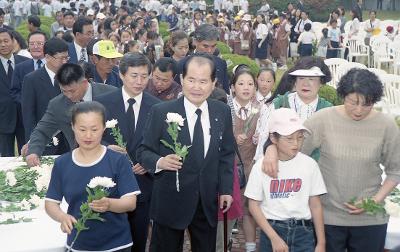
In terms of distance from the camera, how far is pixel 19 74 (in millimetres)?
7469

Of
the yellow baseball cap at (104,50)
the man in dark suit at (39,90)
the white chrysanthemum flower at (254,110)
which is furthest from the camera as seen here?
the yellow baseball cap at (104,50)

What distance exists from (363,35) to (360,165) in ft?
54.5

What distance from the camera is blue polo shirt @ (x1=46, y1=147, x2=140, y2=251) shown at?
3855 mm

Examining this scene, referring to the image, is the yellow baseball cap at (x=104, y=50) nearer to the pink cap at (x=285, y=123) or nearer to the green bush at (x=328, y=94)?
the pink cap at (x=285, y=123)

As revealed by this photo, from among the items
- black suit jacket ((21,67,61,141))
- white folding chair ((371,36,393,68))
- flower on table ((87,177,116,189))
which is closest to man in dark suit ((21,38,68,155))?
black suit jacket ((21,67,61,141))

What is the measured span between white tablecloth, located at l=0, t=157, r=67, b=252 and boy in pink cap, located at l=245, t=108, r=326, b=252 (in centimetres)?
122

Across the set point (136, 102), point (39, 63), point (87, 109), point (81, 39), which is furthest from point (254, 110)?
point (81, 39)

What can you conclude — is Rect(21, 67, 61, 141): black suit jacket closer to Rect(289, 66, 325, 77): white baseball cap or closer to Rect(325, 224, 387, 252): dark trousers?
Rect(289, 66, 325, 77): white baseball cap

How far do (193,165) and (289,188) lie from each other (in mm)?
629

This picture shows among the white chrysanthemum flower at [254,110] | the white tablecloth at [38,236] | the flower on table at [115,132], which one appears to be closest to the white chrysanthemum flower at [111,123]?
the flower on table at [115,132]

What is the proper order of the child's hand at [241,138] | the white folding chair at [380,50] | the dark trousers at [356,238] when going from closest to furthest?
the dark trousers at [356,238] < the child's hand at [241,138] < the white folding chair at [380,50]

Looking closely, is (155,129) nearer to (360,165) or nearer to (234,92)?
(360,165)

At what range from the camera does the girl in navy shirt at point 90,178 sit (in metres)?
3.85

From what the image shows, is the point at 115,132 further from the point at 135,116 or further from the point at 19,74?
the point at 19,74
